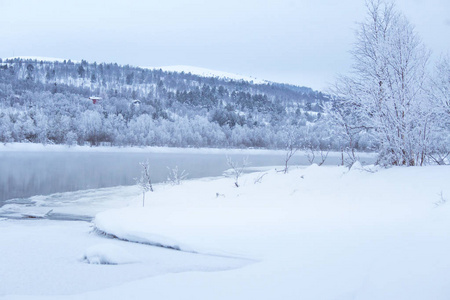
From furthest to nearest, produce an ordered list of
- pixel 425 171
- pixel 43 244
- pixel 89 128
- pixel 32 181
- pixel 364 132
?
pixel 89 128
pixel 32 181
pixel 364 132
pixel 425 171
pixel 43 244

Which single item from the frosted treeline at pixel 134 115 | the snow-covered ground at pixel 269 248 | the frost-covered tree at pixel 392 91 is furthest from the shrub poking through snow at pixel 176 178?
the frost-covered tree at pixel 392 91

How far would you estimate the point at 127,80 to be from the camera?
187500mm

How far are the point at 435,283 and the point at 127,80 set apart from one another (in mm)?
191444

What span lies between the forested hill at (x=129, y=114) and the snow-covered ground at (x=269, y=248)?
12985mm

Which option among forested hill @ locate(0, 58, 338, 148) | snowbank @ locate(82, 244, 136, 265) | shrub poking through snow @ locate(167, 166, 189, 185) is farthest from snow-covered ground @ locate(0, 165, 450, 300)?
forested hill @ locate(0, 58, 338, 148)

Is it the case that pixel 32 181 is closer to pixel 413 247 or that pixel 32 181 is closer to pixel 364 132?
pixel 364 132

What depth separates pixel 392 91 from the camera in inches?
500

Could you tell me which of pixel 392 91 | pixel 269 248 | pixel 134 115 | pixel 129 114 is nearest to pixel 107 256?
pixel 269 248

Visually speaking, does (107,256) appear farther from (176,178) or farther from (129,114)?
(129,114)

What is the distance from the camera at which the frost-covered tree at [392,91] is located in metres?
12.4

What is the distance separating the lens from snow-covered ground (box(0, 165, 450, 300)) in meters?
5.92

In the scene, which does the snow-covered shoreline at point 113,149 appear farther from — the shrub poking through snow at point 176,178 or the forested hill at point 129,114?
the shrub poking through snow at point 176,178

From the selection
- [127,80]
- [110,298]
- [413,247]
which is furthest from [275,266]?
[127,80]

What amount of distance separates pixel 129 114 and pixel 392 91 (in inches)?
4014
